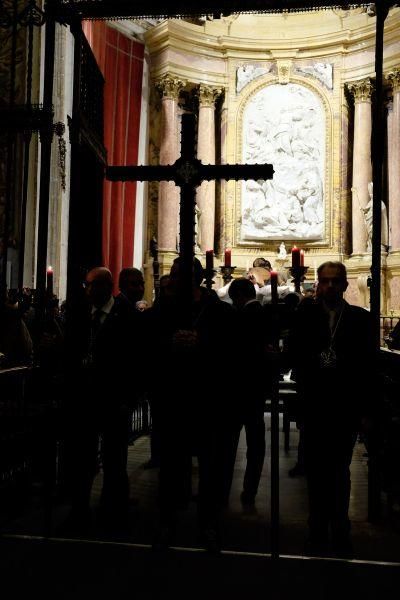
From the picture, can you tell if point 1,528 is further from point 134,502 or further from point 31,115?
point 31,115

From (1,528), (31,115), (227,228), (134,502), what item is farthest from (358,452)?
(227,228)

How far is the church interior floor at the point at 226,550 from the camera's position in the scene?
2.52m

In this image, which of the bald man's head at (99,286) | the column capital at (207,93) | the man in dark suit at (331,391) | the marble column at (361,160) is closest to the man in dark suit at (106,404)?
the bald man's head at (99,286)

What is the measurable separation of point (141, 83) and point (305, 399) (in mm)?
13598

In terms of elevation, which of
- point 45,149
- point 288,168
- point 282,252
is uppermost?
point 288,168

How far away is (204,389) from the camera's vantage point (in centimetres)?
338

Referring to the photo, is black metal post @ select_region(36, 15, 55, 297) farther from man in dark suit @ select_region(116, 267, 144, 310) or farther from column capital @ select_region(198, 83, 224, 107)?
column capital @ select_region(198, 83, 224, 107)

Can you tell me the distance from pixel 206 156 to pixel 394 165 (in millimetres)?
4654

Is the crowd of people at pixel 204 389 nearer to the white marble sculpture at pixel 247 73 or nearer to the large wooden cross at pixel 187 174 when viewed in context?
the large wooden cross at pixel 187 174

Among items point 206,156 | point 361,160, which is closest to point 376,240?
point 361,160

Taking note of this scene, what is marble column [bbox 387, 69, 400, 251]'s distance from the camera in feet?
46.9

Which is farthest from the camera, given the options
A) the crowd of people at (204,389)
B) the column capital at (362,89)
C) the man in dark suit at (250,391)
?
the column capital at (362,89)

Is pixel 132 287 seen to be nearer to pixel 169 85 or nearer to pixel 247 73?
pixel 169 85

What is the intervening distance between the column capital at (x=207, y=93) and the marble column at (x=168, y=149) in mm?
630
